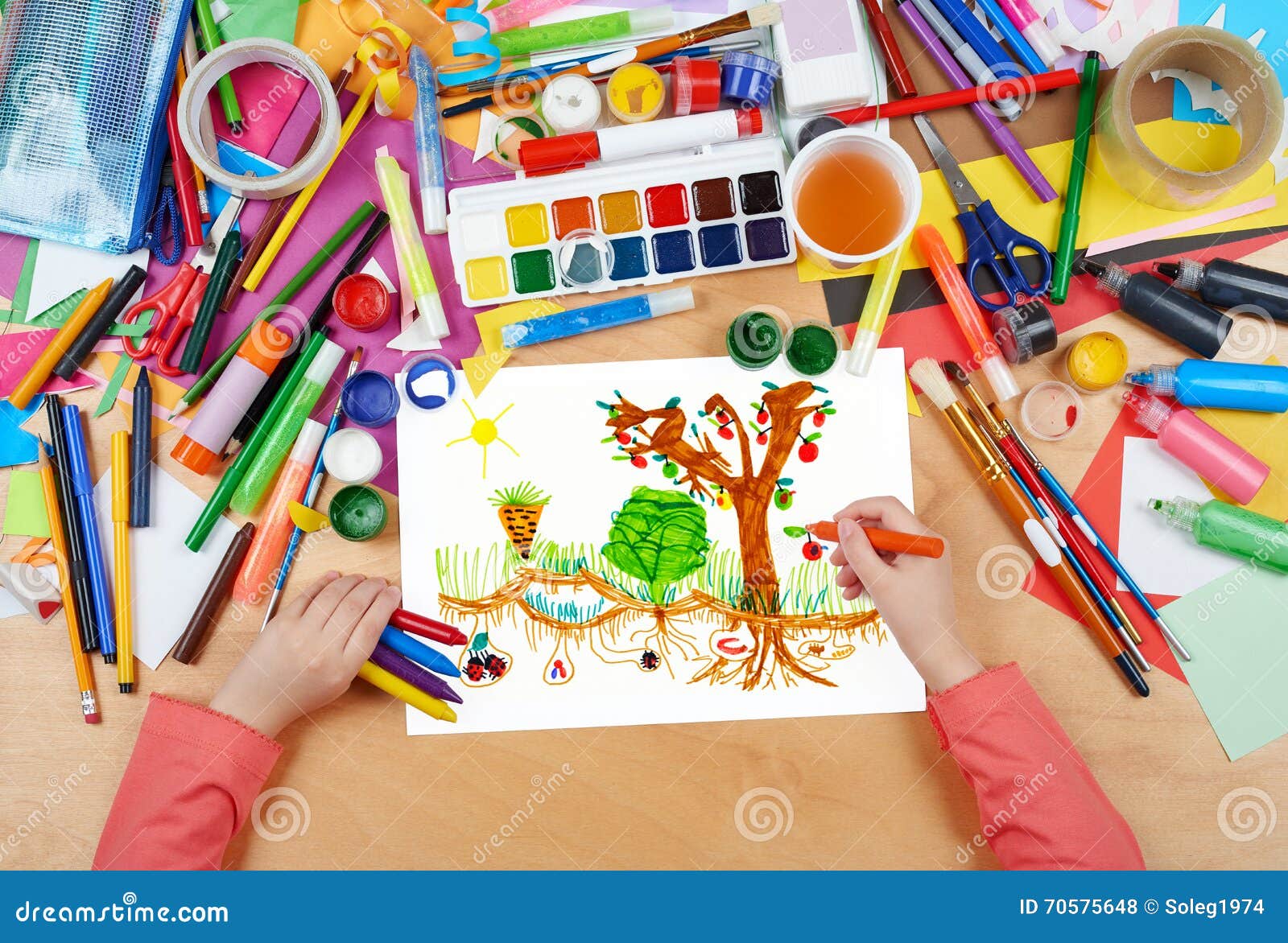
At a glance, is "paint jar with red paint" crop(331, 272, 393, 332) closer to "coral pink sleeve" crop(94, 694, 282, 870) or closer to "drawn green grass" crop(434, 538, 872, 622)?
"drawn green grass" crop(434, 538, 872, 622)

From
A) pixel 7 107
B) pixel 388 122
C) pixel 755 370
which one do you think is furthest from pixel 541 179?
pixel 7 107

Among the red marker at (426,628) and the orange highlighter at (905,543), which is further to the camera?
the red marker at (426,628)

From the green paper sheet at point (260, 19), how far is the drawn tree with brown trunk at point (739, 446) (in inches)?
30.0

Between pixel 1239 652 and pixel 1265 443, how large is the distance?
324 millimetres

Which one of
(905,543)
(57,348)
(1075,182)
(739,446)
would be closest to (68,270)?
(57,348)

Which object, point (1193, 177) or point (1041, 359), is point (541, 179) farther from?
point (1193, 177)

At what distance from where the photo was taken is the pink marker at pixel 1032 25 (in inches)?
55.4

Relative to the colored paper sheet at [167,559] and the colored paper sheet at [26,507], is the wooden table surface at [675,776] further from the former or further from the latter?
the colored paper sheet at [26,507]

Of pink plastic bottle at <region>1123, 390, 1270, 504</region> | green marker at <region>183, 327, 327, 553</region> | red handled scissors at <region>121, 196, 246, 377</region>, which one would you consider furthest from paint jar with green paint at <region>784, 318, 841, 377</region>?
red handled scissors at <region>121, 196, 246, 377</region>

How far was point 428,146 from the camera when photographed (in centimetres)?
140

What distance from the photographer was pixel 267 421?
1398 mm

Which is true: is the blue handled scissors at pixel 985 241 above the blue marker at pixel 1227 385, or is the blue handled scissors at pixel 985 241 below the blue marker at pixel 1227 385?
above

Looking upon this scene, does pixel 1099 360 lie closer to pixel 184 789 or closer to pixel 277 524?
pixel 277 524

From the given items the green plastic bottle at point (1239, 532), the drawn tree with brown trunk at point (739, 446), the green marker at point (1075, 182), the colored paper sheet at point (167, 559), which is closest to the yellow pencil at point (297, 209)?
the colored paper sheet at point (167, 559)
